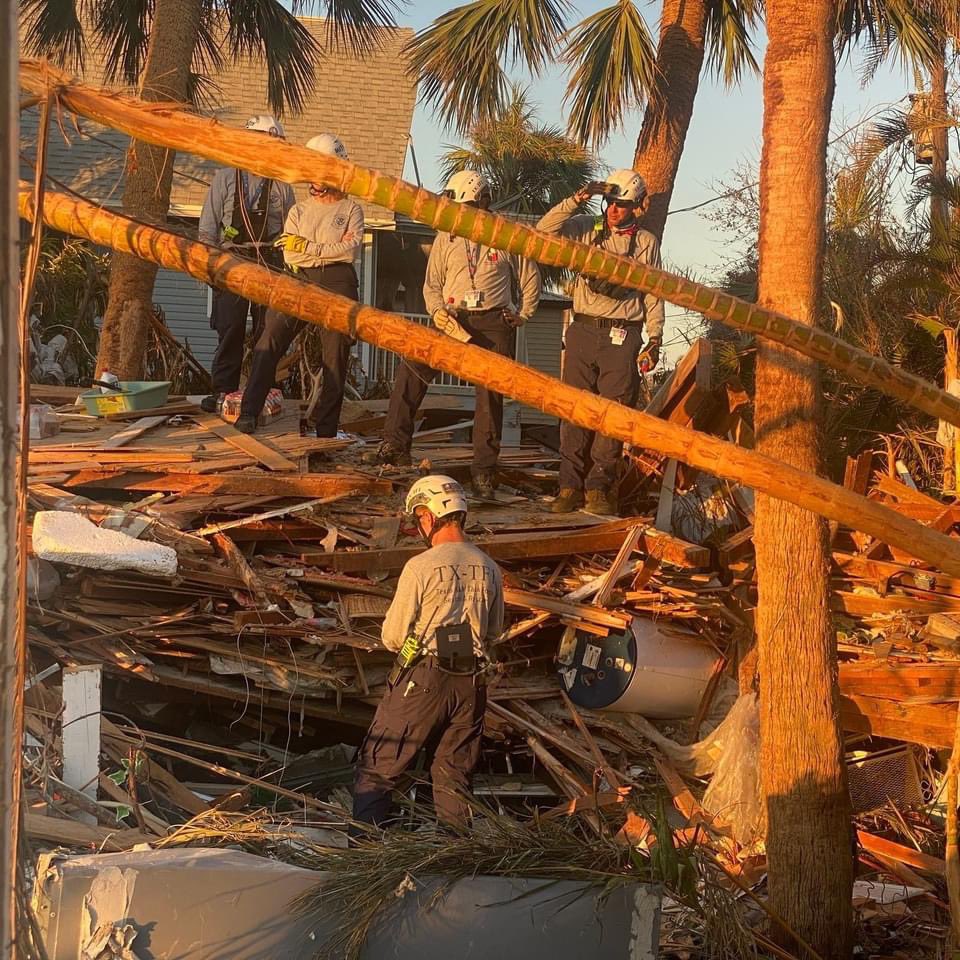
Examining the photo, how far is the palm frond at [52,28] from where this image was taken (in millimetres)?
15486

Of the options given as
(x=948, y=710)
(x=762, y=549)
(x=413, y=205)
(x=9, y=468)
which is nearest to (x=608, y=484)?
(x=948, y=710)

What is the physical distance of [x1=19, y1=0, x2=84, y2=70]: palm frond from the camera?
1549 cm

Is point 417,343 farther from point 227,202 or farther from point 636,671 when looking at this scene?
point 227,202

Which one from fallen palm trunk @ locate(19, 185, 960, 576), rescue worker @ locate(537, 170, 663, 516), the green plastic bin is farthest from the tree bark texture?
the green plastic bin

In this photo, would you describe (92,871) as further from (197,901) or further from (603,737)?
(603,737)

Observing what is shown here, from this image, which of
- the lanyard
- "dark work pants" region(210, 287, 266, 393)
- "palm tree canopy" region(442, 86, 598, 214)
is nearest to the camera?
the lanyard

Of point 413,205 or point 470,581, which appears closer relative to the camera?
point 413,205

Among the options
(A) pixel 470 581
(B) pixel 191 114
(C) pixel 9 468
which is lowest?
(A) pixel 470 581

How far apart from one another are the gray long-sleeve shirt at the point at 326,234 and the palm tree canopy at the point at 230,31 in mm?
6735

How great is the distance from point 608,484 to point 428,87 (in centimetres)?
641

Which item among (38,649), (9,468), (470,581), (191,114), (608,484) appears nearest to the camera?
(9,468)

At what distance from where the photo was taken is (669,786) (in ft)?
25.9

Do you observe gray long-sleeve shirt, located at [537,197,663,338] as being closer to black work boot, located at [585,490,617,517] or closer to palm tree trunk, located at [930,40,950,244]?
black work boot, located at [585,490,617,517]

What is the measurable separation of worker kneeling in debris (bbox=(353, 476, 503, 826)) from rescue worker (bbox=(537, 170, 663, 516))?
9.50 feet
